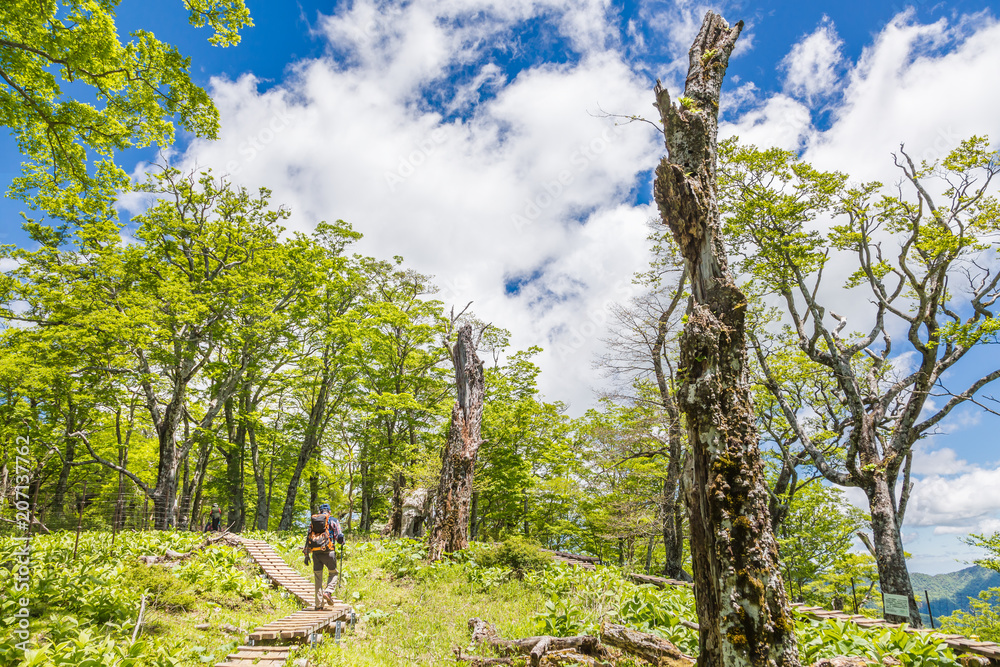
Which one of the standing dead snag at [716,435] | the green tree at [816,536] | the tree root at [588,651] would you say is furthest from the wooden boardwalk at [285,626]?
the green tree at [816,536]

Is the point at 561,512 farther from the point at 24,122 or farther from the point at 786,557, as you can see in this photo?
the point at 24,122

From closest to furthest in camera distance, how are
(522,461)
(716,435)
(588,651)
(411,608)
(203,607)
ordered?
(716,435), (588,651), (203,607), (411,608), (522,461)

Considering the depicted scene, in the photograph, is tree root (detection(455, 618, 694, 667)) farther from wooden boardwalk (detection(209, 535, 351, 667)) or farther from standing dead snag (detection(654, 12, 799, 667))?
wooden boardwalk (detection(209, 535, 351, 667))

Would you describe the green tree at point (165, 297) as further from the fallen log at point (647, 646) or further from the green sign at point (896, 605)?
the green sign at point (896, 605)

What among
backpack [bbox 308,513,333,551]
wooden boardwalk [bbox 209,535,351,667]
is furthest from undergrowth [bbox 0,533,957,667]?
backpack [bbox 308,513,333,551]

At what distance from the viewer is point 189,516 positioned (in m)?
21.8

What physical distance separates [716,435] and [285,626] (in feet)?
17.7

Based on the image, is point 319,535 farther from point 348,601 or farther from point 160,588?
point 160,588

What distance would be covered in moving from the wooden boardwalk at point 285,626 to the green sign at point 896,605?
416 inches

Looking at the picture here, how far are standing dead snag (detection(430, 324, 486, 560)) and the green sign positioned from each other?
30.1ft

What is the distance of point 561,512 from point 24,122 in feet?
70.3

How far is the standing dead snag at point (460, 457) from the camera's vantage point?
1215 cm

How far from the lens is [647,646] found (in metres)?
4.65

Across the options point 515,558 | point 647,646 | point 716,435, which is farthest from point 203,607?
point 716,435
